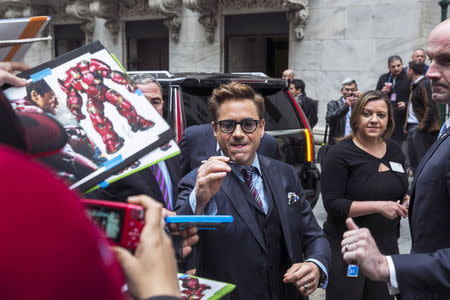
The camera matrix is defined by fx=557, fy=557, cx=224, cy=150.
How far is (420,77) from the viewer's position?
28.7 ft

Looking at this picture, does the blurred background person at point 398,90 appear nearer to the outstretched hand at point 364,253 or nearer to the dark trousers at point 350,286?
the dark trousers at point 350,286

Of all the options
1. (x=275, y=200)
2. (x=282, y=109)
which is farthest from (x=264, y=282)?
(x=282, y=109)

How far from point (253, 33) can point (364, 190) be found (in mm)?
10918

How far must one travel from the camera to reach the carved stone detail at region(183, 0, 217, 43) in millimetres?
14148

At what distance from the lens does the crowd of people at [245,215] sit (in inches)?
28.4

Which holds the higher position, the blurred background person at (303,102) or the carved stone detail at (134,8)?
the carved stone detail at (134,8)

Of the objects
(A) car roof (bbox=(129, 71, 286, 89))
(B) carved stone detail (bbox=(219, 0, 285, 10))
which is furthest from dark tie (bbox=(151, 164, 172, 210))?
(B) carved stone detail (bbox=(219, 0, 285, 10))

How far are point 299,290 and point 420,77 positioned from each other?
692 centimetres

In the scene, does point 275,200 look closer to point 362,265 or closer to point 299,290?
point 299,290

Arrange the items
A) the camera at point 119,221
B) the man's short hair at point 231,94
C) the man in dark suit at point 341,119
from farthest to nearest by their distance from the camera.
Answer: the man in dark suit at point 341,119 < the man's short hair at point 231,94 < the camera at point 119,221

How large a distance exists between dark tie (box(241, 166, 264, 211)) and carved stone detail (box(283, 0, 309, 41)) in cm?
1043

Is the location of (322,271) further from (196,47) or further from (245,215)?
(196,47)

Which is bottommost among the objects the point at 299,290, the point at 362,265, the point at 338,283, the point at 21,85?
the point at 338,283

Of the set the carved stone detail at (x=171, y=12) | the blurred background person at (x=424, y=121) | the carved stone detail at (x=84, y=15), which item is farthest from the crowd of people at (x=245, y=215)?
the carved stone detail at (x=84, y=15)
